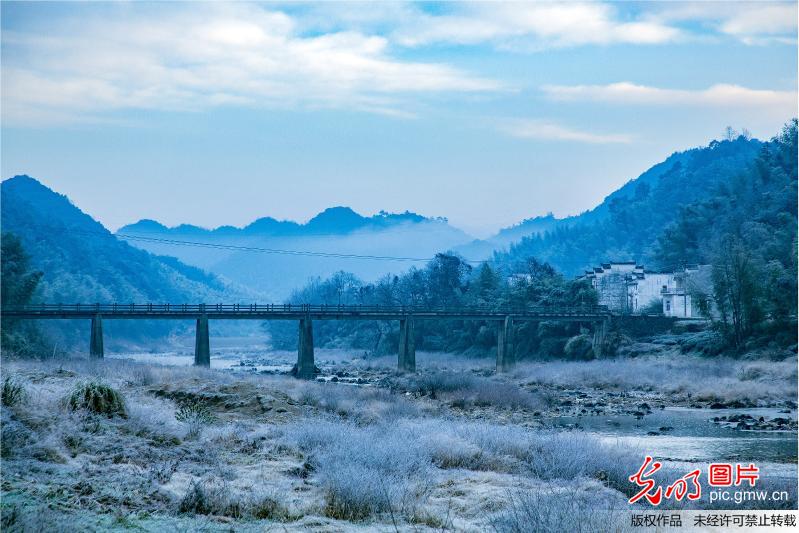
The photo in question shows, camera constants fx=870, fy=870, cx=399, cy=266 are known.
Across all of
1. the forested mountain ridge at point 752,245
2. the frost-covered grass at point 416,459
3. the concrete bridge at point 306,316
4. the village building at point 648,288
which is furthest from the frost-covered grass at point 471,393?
Answer: the village building at point 648,288

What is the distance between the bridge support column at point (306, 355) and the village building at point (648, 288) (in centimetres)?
3589

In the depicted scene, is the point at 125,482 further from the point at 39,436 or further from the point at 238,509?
the point at 39,436

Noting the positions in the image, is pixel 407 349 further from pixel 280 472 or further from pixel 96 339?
pixel 280 472

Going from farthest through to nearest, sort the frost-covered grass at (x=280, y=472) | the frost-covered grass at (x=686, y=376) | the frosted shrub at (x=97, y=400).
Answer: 1. the frost-covered grass at (x=686, y=376)
2. the frosted shrub at (x=97, y=400)
3. the frost-covered grass at (x=280, y=472)

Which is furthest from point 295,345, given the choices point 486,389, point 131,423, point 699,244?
point 131,423

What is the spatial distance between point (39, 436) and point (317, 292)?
15630 cm

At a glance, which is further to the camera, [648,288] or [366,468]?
[648,288]

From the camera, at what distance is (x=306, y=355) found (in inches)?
2687

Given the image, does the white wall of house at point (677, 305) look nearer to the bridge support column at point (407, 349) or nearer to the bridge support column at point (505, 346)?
the bridge support column at point (505, 346)

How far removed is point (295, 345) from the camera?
145500 millimetres

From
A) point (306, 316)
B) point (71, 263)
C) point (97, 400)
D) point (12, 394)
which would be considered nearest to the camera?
point (12, 394)

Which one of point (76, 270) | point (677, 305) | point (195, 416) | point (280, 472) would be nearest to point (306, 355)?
point (195, 416)

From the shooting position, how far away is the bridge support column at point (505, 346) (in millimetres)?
77750

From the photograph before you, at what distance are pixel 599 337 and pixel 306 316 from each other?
28.2m
